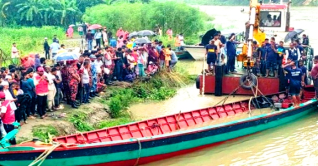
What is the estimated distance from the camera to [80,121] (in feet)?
38.8

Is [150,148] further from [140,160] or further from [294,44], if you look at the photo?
[294,44]

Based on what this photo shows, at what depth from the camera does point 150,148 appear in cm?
973

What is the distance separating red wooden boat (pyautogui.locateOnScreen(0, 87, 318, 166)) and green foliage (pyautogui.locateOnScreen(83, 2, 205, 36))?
14729 mm

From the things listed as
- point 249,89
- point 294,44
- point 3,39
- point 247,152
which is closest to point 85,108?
point 247,152

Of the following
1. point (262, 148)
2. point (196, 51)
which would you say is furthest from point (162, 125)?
point (196, 51)

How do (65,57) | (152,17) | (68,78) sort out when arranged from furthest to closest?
(152,17) → (65,57) → (68,78)

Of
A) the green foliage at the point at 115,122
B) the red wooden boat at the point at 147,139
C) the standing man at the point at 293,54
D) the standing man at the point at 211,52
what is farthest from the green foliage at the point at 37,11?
the red wooden boat at the point at 147,139

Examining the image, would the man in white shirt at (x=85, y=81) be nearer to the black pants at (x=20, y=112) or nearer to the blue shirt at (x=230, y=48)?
the black pants at (x=20, y=112)

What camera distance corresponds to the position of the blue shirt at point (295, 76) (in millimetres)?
12922

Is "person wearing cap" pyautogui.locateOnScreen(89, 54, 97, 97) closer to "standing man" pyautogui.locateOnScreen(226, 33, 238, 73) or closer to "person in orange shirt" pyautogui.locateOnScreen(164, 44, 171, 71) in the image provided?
"person in orange shirt" pyautogui.locateOnScreen(164, 44, 171, 71)

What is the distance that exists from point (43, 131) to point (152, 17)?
17762mm

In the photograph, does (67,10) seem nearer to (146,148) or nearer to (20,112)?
(20,112)

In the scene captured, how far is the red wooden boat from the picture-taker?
8.66 metres

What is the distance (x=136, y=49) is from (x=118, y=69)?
1489 millimetres
